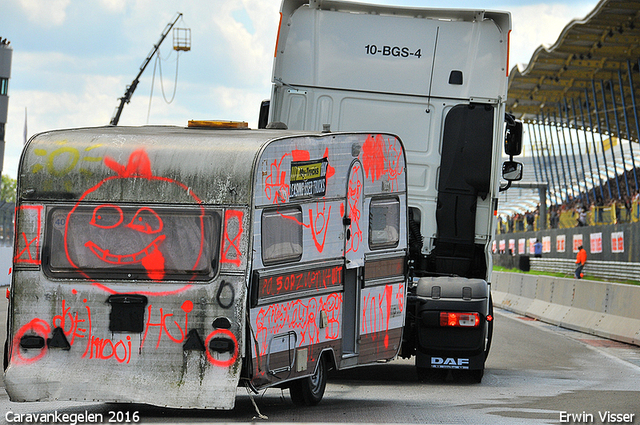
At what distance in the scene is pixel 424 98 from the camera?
12.5m

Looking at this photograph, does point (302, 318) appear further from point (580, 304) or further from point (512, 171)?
point (580, 304)

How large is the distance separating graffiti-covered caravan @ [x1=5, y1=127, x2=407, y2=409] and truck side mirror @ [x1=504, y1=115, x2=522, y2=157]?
4.38 meters

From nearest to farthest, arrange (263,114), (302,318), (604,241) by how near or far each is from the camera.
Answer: (302,318) < (263,114) < (604,241)

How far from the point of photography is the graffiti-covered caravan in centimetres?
816

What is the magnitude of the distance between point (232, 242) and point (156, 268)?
27.0 inches

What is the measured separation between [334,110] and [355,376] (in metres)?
3.41

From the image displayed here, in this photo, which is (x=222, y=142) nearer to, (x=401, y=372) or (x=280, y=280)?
→ (x=280, y=280)

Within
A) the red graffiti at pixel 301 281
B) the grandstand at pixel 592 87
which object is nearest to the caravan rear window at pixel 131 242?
the red graffiti at pixel 301 281

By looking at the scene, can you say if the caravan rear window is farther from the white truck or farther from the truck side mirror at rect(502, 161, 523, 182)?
the truck side mirror at rect(502, 161, 523, 182)

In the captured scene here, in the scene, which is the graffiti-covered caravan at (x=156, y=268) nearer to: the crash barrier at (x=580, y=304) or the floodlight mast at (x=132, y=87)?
the crash barrier at (x=580, y=304)

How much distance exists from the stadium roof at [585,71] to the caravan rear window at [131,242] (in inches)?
1310

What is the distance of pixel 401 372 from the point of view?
13352 millimetres

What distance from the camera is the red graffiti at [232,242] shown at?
26.9 feet

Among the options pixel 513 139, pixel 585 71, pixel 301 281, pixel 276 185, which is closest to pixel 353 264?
pixel 301 281
